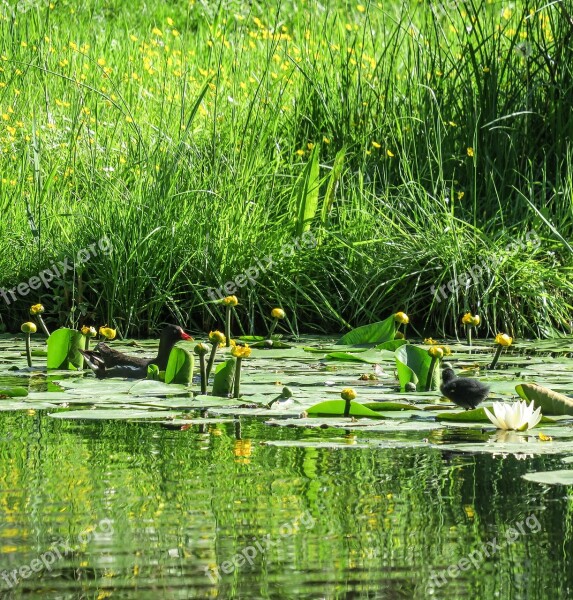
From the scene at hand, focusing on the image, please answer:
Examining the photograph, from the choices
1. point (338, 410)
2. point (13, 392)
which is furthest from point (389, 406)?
point (13, 392)

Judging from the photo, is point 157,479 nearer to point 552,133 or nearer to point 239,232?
point 239,232

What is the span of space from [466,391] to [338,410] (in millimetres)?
391

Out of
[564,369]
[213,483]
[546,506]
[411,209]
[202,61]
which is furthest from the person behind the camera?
[202,61]

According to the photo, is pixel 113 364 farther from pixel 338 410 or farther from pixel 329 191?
pixel 329 191

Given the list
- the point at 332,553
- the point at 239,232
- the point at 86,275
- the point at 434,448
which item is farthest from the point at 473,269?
the point at 332,553

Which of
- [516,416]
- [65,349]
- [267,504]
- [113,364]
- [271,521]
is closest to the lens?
[271,521]

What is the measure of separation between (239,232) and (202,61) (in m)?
3.51

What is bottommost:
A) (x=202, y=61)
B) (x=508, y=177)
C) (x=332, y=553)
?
(x=332, y=553)

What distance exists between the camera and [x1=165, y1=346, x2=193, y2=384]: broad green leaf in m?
4.01

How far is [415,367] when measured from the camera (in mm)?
4051

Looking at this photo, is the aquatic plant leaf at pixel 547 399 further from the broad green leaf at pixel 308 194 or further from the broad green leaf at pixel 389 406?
the broad green leaf at pixel 308 194

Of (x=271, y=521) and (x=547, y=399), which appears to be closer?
(x=271, y=521)

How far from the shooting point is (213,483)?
8.43ft

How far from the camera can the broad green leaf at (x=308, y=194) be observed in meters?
5.91
